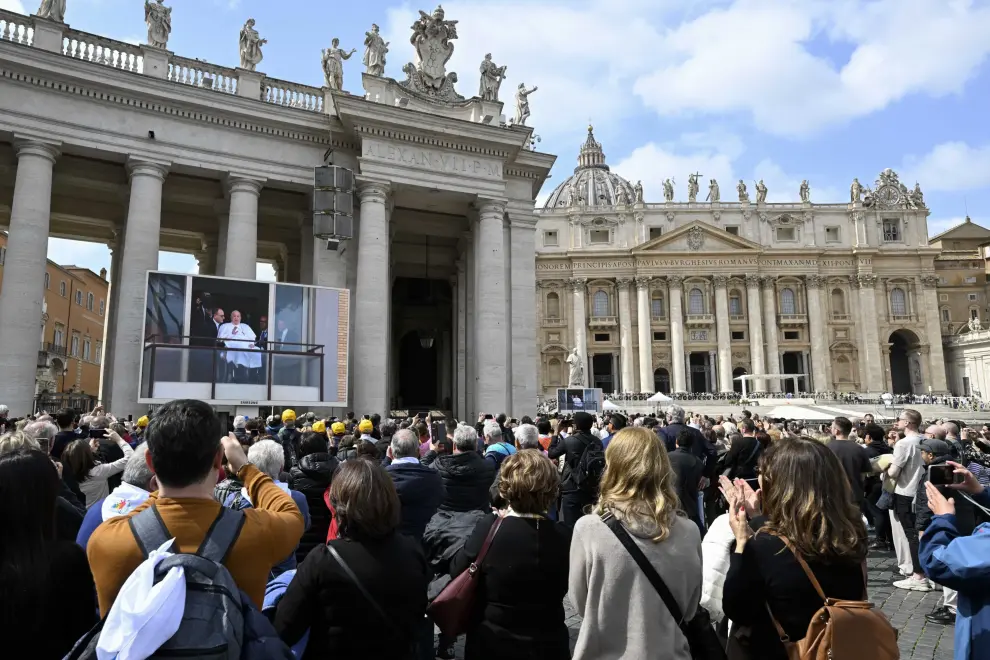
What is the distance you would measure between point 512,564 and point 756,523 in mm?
1063

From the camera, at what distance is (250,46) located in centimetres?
1748

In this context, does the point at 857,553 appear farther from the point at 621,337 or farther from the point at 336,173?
the point at 621,337

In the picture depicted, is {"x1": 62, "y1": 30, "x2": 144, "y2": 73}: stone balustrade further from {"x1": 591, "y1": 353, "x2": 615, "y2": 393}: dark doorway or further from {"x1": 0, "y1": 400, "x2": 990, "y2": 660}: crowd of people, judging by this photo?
{"x1": 591, "y1": 353, "x2": 615, "y2": 393}: dark doorway

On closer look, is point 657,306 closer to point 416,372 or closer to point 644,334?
point 644,334

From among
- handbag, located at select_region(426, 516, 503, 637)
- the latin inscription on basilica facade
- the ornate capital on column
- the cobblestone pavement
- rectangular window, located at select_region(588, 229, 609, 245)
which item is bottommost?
the cobblestone pavement

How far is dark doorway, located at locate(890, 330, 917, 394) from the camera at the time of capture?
206 feet

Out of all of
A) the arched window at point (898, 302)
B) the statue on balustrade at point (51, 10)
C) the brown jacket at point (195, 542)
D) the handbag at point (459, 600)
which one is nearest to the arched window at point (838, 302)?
the arched window at point (898, 302)

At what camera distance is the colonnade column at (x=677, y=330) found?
5953 cm

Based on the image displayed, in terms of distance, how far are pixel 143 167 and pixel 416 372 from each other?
1453 cm

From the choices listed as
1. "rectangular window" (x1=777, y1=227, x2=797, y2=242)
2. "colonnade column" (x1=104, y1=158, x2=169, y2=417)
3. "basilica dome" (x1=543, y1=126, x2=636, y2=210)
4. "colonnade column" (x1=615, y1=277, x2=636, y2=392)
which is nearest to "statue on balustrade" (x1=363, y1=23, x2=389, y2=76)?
"colonnade column" (x1=104, y1=158, x2=169, y2=417)

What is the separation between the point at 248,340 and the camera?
1479 centimetres

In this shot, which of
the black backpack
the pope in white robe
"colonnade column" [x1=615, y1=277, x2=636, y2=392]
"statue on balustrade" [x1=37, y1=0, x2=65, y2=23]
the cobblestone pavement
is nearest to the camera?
the cobblestone pavement

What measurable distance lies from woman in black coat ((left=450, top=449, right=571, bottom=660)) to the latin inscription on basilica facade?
15876 millimetres

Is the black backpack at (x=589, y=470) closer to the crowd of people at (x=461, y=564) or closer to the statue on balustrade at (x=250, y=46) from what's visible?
the crowd of people at (x=461, y=564)
